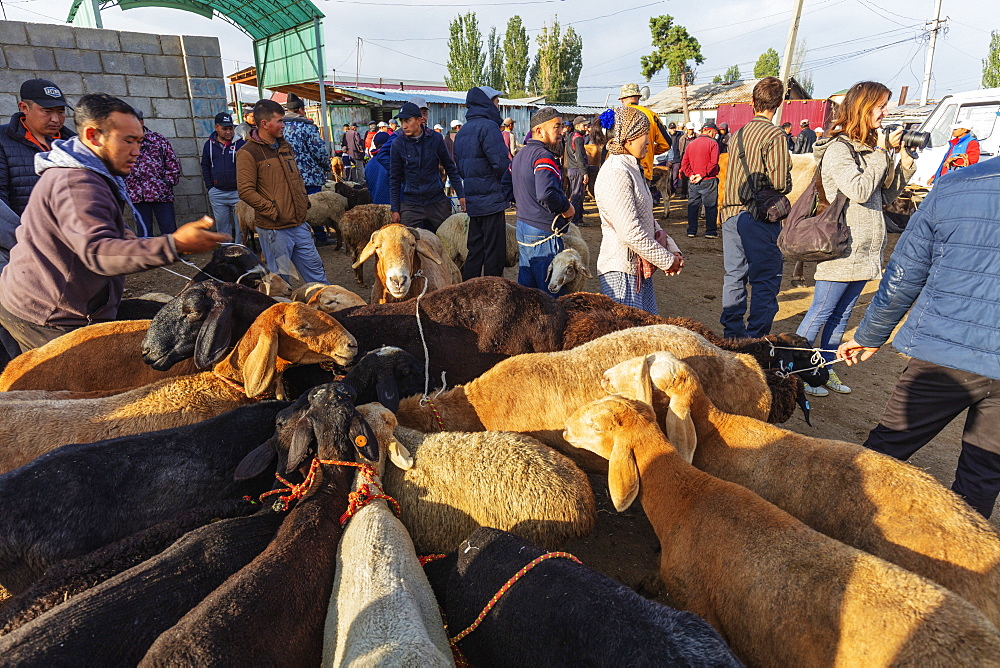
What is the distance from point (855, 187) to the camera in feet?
15.4

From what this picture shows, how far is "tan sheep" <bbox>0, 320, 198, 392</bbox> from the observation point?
11.9 feet

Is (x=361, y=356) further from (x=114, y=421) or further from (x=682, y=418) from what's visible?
(x=682, y=418)

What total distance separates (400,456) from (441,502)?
13.1 inches

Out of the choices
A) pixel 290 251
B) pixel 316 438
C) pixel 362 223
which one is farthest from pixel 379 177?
pixel 316 438

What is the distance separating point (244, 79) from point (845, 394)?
82.9 ft

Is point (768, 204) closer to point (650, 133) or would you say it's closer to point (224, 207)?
point (650, 133)

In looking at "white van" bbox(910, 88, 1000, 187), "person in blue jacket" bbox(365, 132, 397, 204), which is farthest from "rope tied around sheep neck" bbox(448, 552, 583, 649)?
"white van" bbox(910, 88, 1000, 187)

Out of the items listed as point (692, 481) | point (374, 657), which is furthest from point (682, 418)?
point (374, 657)

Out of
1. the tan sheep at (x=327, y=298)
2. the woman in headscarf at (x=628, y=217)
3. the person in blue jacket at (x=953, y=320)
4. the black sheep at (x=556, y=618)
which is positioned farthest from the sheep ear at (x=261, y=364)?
the person in blue jacket at (x=953, y=320)

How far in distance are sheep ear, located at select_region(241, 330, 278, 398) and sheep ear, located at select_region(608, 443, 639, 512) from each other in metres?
2.17

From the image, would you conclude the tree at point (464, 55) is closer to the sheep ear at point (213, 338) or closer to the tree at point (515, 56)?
the tree at point (515, 56)

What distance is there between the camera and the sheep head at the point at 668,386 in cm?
303

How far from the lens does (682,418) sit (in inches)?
120

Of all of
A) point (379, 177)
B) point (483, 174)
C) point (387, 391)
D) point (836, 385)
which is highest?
point (379, 177)
